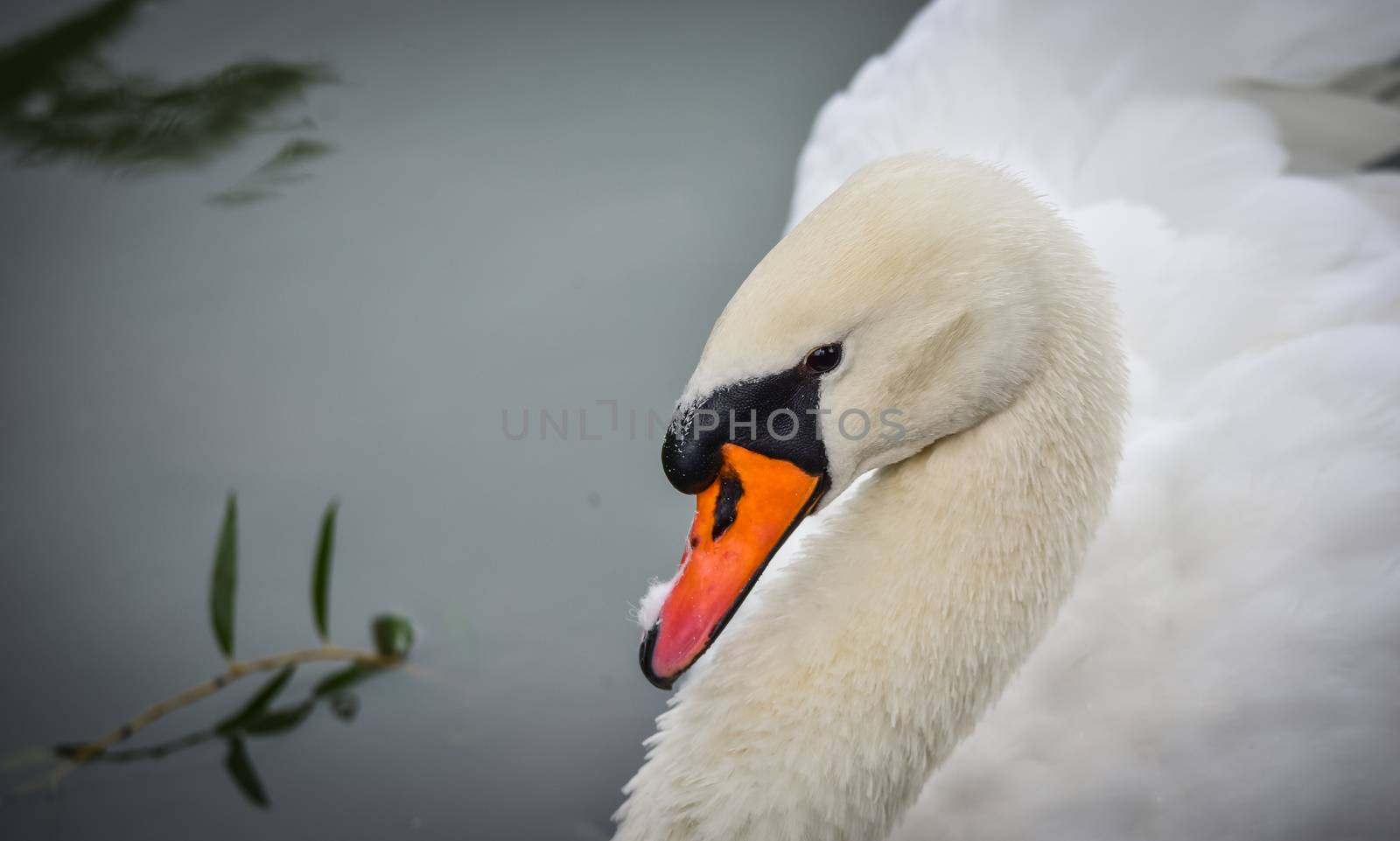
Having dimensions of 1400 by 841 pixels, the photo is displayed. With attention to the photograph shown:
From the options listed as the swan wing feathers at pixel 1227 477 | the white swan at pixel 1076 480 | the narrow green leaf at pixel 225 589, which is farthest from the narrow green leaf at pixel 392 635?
the swan wing feathers at pixel 1227 477

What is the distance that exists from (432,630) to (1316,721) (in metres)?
1.67

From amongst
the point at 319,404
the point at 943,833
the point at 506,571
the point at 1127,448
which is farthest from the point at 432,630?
the point at 1127,448

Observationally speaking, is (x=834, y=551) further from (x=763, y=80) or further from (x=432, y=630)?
(x=763, y=80)

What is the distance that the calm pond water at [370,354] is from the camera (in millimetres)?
2357

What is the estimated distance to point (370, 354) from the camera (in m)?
3.13

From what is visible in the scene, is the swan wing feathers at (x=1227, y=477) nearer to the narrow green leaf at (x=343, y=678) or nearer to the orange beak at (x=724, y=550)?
the orange beak at (x=724, y=550)

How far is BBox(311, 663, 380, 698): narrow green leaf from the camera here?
2412mm

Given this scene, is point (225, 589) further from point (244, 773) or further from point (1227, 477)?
point (1227, 477)

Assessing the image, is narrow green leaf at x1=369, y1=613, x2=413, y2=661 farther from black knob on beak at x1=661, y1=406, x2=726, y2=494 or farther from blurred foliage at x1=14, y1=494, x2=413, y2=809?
black knob on beak at x1=661, y1=406, x2=726, y2=494

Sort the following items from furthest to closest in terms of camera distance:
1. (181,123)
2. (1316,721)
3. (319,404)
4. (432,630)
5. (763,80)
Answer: (763,80) < (181,123) < (319,404) < (432,630) < (1316,721)

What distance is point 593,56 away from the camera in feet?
12.4

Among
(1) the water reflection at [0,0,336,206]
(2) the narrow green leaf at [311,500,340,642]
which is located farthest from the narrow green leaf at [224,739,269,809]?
(1) the water reflection at [0,0,336,206]

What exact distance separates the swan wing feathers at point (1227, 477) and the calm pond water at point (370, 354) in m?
0.93

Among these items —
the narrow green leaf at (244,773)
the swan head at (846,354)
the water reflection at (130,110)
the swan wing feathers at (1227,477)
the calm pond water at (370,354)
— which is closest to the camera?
the swan head at (846,354)
